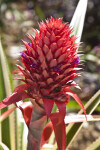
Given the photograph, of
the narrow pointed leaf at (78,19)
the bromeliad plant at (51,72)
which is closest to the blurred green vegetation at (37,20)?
the narrow pointed leaf at (78,19)

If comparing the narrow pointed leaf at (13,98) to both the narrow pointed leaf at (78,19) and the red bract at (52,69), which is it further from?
the narrow pointed leaf at (78,19)

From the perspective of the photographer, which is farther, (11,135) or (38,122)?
(11,135)

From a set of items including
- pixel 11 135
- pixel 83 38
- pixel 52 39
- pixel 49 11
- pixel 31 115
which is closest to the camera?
→ pixel 52 39

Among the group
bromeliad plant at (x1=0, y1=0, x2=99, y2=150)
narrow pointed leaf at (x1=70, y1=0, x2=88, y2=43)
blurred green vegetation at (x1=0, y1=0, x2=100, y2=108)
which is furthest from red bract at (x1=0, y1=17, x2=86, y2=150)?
blurred green vegetation at (x1=0, y1=0, x2=100, y2=108)

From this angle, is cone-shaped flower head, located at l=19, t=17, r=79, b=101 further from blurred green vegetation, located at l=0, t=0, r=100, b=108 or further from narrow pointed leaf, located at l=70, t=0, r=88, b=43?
blurred green vegetation, located at l=0, t=0, r=100, b=108

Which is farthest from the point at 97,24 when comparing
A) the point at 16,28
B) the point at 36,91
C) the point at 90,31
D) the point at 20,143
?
the point at 36,91

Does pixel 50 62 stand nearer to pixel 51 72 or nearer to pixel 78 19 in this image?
pixel 51 72

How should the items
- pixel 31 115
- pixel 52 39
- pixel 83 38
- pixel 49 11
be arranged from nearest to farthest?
pixel 52 39, pixel 31 115, pixel 83 38, pixel 49 11

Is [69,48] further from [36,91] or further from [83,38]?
[83,38]
